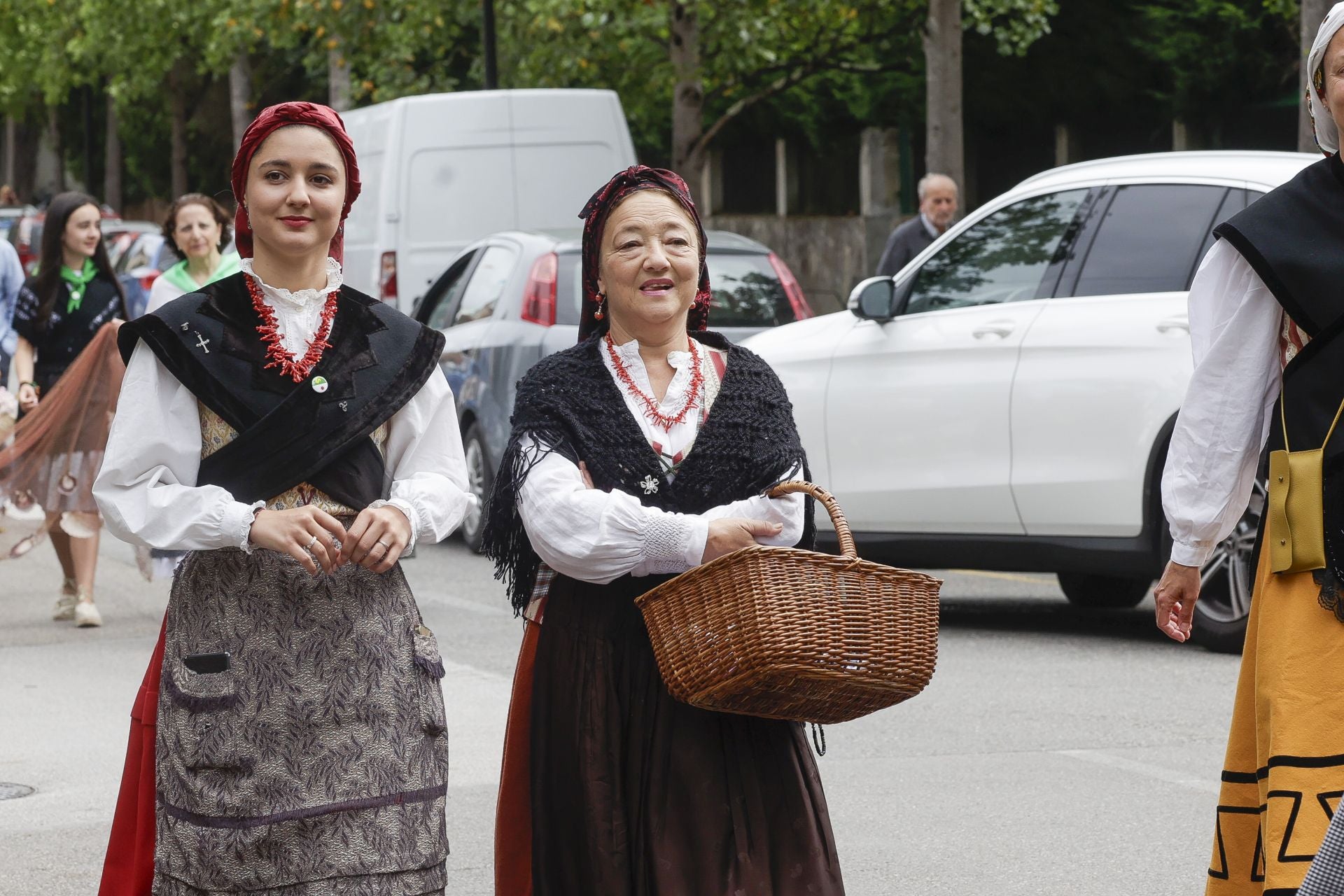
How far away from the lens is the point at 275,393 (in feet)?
12.3

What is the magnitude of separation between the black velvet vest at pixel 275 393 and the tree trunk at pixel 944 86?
48.0 ft

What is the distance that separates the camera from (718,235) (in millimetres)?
12273

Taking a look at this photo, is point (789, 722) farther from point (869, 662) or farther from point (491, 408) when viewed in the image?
point (491, 408)

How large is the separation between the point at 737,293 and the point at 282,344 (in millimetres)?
8174

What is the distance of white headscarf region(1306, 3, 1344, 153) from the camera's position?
3.56 metres

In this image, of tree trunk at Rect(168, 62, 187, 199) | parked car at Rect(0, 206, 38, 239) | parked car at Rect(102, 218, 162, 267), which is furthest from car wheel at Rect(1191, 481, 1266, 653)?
tree trunk at Rect(168, 62, 187, 199)

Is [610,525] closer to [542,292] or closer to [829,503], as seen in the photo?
[829,503]

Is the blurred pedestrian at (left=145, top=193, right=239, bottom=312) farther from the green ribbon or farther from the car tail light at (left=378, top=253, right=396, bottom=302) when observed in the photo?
the car tail light at (left=378, top=253, right=396, bottom=302)

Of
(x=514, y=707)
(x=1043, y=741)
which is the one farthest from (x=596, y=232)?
(x=1043, y=741)

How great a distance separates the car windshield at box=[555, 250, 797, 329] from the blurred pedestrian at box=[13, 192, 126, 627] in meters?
2.39

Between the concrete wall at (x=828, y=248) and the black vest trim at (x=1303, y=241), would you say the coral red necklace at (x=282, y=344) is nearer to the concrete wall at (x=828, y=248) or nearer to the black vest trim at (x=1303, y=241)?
the black vest trim at (x=1303, y=241)

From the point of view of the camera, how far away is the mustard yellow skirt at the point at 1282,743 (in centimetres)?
335

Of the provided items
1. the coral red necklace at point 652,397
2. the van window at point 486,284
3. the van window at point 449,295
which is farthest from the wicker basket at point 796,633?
the van window at point 449,295

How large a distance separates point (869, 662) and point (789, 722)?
0.36m
